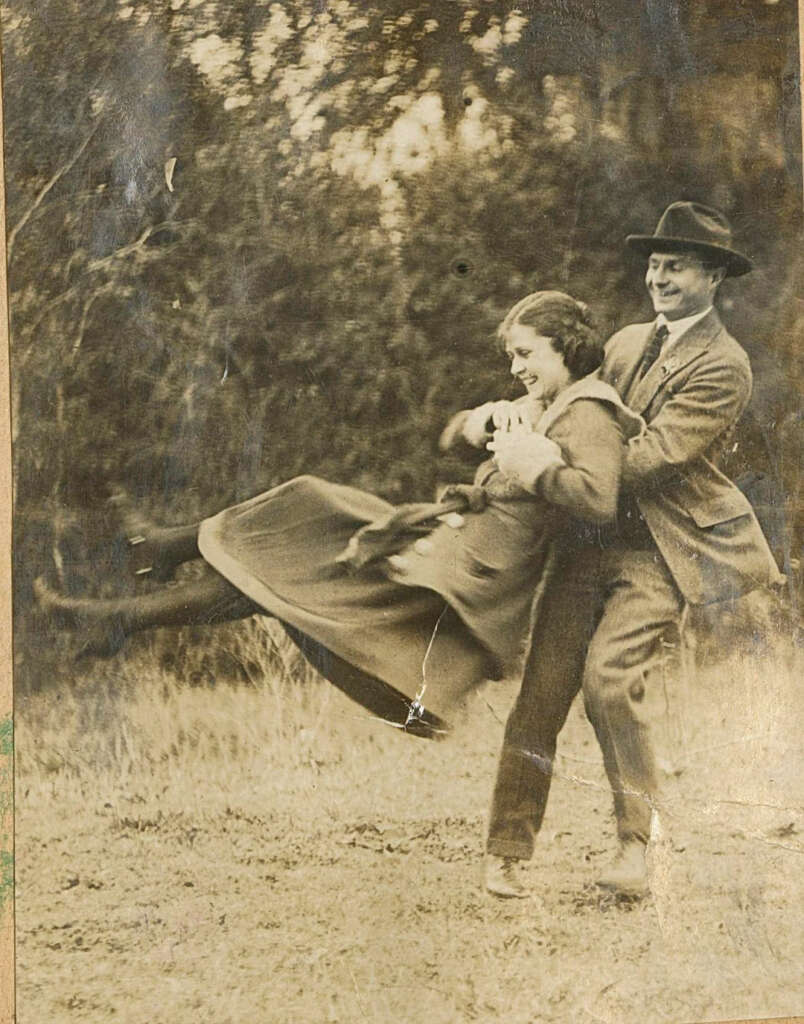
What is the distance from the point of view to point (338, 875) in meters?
3.34

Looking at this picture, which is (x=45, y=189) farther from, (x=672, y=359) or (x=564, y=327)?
(x=672, y=359)

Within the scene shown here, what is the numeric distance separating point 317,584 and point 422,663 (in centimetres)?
39

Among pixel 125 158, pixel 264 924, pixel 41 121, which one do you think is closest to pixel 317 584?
pixel 264 924

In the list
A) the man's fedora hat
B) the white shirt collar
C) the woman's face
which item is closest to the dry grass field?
the woman's face

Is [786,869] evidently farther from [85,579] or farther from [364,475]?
[85,579]

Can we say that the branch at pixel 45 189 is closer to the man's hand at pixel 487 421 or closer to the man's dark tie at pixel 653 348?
the man's hand at pixel 487 421

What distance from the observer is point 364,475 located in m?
3.50

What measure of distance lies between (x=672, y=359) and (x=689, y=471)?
0.35 metres

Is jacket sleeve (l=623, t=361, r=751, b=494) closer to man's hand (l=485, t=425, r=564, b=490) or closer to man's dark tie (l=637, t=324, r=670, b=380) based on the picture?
man's dark tie (l=637, t=324, r=670, b=380)

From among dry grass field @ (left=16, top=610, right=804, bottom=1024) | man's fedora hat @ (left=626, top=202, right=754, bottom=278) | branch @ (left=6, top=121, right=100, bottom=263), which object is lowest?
dry grass field @ (left=16, top=610, right=804, bottom=1024)

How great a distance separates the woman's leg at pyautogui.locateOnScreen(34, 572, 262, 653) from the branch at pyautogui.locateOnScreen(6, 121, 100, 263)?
1.03m

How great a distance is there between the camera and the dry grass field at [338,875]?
129 inches

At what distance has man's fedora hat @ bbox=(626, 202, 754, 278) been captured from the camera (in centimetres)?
365

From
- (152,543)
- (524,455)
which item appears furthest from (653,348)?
(152,543)
